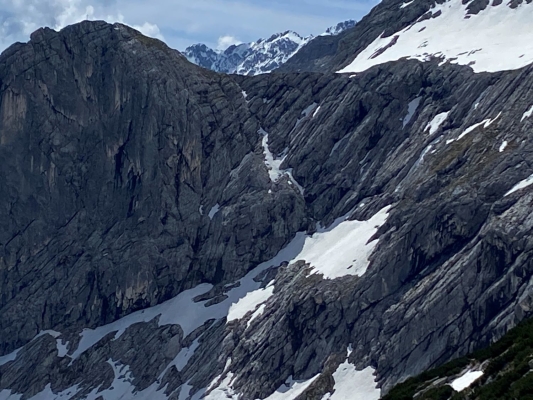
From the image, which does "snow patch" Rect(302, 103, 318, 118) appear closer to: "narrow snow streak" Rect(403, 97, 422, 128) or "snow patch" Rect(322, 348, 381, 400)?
"narrow snow streak" Rect(403, 97, 422, 128)

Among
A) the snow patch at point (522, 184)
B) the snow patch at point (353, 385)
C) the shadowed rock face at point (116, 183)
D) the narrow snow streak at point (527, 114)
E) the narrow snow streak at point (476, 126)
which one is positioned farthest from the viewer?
the shadowed rock face at point (116, 183)

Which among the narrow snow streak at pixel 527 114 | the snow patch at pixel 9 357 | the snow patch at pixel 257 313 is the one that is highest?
the narrow snow streak at pixel 527 114

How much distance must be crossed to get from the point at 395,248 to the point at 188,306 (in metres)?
35.0

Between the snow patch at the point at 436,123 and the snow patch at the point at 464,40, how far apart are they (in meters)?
8.26

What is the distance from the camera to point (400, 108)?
4670 inches

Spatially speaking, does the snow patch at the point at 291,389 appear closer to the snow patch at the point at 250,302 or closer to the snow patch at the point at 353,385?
the snow patch at the point at 353,385

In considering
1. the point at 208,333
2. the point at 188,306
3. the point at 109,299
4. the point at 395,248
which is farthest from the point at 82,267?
the point at 395,248

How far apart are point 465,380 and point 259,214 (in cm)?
7496

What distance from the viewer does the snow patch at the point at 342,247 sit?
98250 millimetres

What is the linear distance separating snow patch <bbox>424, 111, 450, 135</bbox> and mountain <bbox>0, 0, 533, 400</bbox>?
0.30m

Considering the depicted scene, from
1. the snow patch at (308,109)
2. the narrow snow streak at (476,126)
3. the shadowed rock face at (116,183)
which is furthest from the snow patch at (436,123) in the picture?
the snow patch at (308,109)

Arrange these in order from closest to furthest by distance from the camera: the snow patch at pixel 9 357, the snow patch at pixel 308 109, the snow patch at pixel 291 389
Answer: the snow patch at pixel 291 389, the snow patch at pixel 9 357, the snow patch at pixel 308 109

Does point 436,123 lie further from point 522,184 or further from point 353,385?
point 353,385

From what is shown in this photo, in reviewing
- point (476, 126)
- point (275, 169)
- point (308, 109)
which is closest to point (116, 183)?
point (275, 169)
